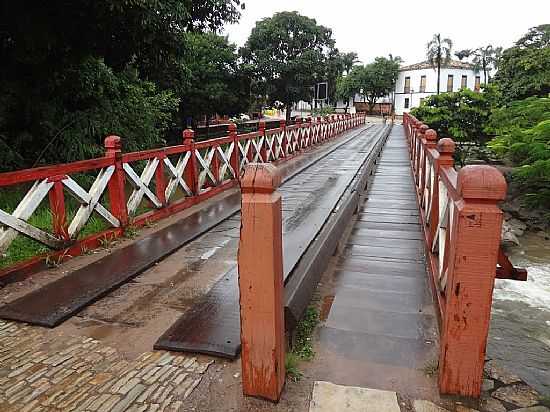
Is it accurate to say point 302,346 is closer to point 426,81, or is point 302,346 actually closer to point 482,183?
point 482,183

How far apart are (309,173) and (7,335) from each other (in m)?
7.52

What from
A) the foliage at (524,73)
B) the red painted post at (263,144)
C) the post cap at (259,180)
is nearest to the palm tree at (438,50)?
the foliage at (524,73)

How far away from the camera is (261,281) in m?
2.04

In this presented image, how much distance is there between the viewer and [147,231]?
17.1ft

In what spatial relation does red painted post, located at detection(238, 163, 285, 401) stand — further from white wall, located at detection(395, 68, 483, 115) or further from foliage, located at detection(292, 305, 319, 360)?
white wall, located at detection(395, 68, 483, 115)

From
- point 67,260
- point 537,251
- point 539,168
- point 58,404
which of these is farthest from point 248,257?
point 537,251

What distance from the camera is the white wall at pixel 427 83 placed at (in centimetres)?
5775

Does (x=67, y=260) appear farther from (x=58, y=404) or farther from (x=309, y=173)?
(x=309, y=173)

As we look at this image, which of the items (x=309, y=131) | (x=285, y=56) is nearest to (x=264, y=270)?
(x=309, y=131)

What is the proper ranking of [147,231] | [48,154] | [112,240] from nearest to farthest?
[112,240], [147,231], [48,154]

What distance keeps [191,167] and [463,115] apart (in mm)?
13563

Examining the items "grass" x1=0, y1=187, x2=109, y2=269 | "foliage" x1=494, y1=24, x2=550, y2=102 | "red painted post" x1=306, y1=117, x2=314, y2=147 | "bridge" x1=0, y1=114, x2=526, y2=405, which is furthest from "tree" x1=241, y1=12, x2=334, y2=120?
"grass" x1=0, y1=187, x2=109, y2=269

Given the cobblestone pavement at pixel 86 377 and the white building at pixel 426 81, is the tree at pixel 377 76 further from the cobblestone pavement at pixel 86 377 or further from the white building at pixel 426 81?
the cobblestone pavement at pixel 86 377

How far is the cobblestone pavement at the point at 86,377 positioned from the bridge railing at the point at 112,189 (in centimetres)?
129
